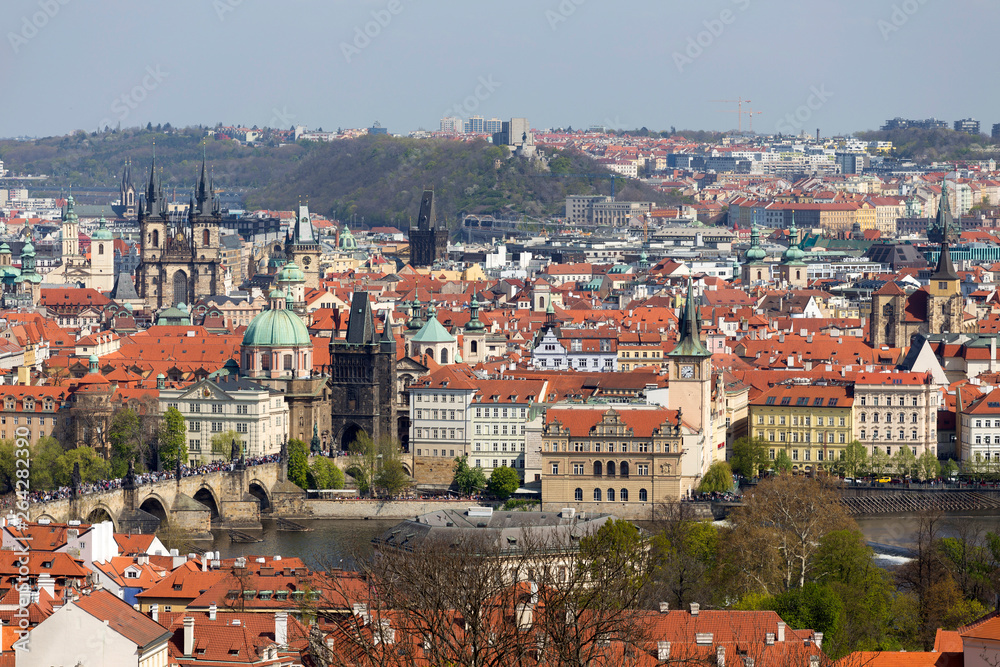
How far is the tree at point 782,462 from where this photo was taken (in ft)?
220

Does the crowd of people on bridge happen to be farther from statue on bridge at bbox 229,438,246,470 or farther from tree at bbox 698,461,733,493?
tree at bbox 698,461,733,493

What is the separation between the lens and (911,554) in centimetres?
5050

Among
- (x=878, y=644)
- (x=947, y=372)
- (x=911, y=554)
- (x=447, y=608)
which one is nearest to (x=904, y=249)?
(x=947, y=372)

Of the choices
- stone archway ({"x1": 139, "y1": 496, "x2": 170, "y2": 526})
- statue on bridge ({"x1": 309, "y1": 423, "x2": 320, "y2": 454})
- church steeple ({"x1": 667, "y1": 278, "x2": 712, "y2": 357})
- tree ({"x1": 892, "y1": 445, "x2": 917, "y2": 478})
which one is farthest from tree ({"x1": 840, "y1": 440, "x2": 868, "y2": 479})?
stone archway ({"x1": 139, "y1": 496, "x2": 170, "y2": 526})

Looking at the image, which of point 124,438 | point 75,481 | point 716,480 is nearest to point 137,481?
point 75,481

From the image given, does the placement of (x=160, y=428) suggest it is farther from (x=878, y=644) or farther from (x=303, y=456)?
(x=878, y=644)

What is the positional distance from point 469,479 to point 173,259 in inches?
2189

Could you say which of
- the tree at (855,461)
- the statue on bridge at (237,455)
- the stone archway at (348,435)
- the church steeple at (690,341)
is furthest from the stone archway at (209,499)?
the tree at (855,461)

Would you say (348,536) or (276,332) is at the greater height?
(276,332)

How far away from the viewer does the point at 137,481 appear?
59.6 meters

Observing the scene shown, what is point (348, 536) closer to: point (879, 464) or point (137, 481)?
point (137, 481)

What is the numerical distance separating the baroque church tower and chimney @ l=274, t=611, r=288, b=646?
85279 millimetres

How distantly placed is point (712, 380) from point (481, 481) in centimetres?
737

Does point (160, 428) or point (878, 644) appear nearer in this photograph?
point (878, 644)
